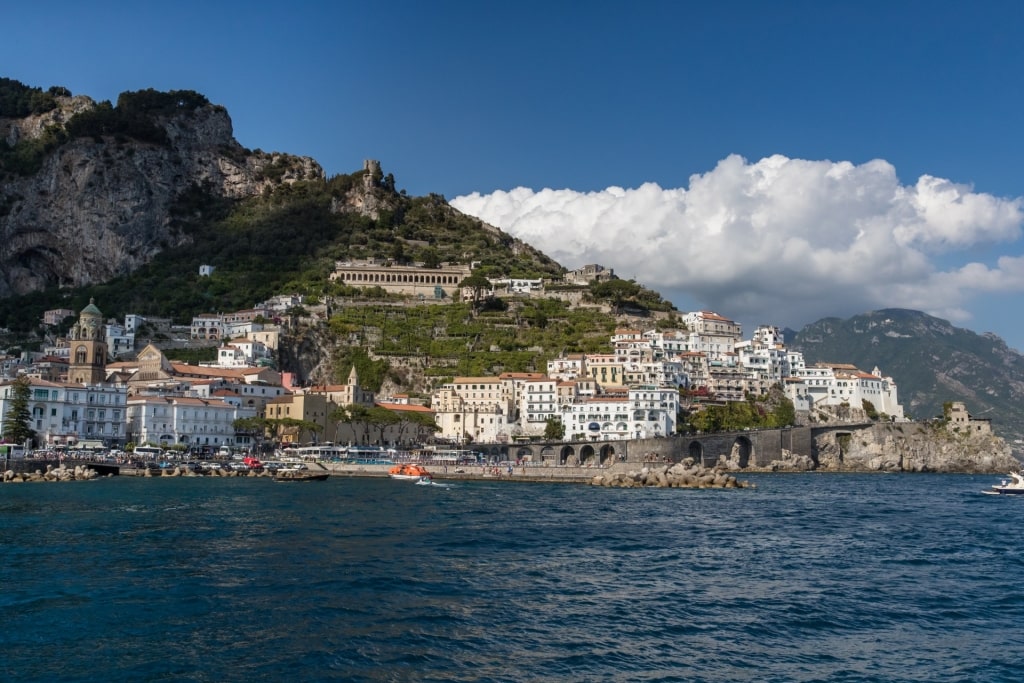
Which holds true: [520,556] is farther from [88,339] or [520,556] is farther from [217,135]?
[217,135]

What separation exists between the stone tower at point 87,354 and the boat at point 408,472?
31.7 m

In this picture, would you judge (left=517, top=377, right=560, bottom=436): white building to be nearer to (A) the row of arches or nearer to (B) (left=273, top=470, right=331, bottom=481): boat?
(A) the row of arches

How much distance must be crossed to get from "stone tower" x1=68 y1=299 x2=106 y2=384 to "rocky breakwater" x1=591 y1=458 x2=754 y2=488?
46989mm

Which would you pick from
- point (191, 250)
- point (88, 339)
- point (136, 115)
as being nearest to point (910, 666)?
point (88, 339)

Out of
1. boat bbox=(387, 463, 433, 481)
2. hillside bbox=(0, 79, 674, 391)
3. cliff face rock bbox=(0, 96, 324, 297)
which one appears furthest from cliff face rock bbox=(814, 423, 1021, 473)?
cliff face rock bbox=(0, 96, 324, 297)

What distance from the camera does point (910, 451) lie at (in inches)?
3469

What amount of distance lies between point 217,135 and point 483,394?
263 ft

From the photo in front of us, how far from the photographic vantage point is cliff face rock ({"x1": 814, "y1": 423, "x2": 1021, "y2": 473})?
85625 mm

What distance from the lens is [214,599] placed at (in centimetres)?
1989

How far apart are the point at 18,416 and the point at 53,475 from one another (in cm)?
946

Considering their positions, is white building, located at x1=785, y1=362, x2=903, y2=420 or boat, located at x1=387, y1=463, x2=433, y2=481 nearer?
boat, located at x1=387, y1=463, x2=433, y2=481

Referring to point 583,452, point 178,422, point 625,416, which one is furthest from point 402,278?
point 583,452

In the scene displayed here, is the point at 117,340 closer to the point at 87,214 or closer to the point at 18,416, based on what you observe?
the point at 18,416

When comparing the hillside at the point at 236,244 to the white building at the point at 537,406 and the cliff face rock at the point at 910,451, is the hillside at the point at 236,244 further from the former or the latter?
the cliff face rock at the point at 910,451
